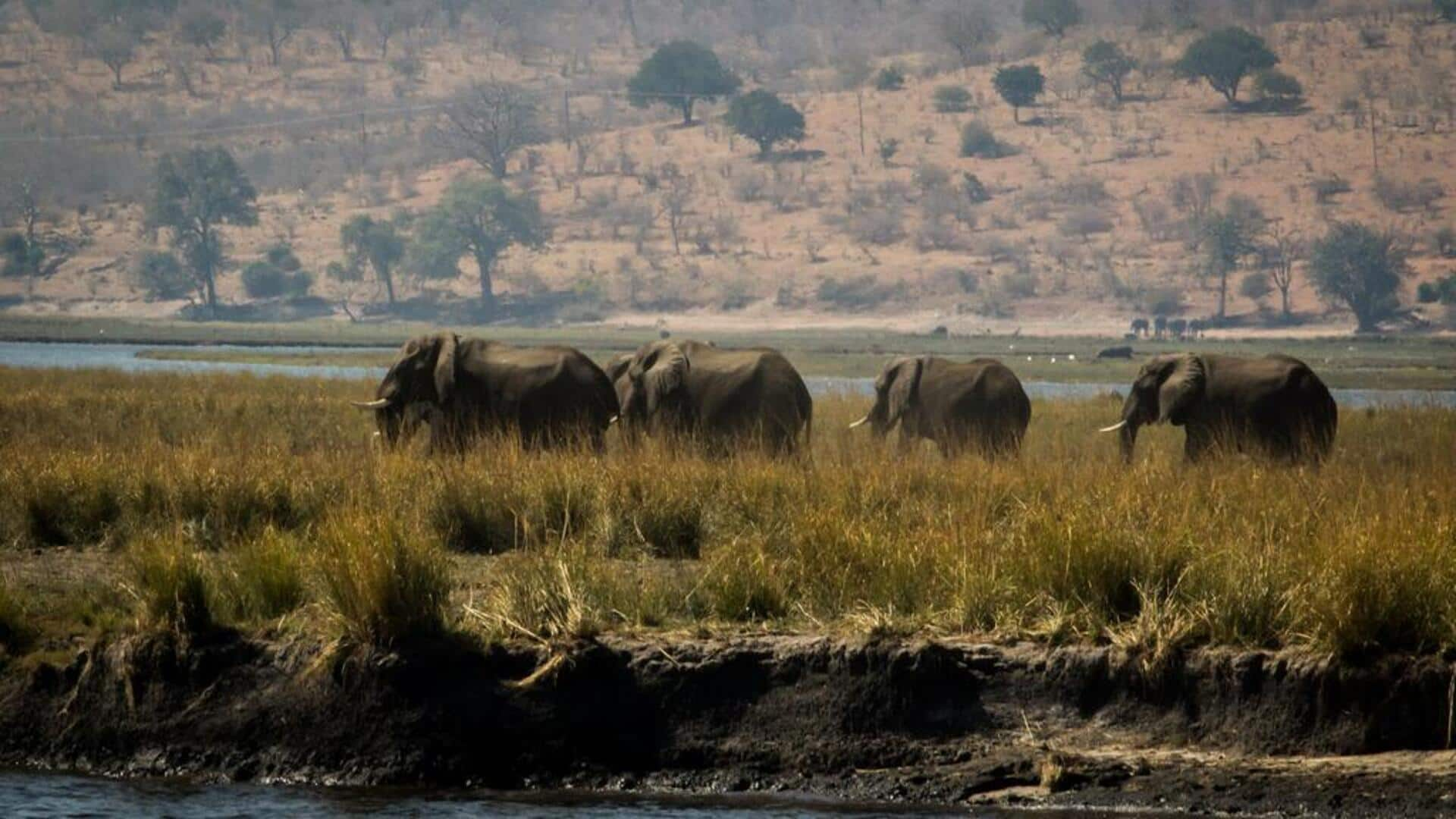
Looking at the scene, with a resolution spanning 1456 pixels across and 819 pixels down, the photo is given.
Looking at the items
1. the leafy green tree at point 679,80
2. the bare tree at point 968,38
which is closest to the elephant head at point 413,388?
the leafy green tree at point 679,80

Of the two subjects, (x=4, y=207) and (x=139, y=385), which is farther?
(x=4, y=207)

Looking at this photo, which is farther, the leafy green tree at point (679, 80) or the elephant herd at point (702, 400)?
the leafy green tree at point (679, 80)

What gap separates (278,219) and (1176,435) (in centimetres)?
10336

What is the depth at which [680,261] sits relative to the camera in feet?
370

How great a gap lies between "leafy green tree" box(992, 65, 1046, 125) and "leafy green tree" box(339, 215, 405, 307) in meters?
40.2

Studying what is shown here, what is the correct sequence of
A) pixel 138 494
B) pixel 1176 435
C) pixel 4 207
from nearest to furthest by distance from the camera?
pixel 138 494 < pixel 1176 435 < pixel 4 207

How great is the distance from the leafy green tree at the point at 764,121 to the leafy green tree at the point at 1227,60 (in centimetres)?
2325

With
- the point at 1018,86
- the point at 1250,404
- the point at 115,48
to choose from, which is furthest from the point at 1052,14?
the point at 1250,404

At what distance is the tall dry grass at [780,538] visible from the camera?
494 inches

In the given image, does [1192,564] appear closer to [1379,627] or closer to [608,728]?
[1379,627]

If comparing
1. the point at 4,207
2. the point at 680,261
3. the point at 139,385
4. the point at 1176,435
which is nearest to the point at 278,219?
the point at 4,207

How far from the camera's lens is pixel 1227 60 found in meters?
138

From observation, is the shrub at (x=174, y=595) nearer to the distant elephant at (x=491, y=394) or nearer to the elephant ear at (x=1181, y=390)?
the distant elephant at (x=491, y=394)

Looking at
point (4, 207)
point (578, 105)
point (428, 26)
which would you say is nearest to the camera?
point (4, 207)
